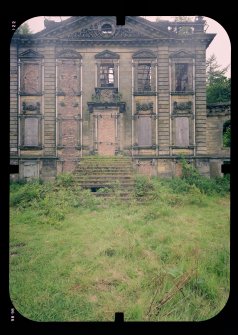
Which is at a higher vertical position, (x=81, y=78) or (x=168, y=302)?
(x=81, y=78)

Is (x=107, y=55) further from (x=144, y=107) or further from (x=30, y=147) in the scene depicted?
(x=30, y=147)

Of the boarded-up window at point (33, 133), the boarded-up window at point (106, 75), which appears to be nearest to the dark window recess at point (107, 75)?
the boarded-up window at point (106, 75)

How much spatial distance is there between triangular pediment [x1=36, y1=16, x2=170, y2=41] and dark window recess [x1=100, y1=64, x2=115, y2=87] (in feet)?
2.09

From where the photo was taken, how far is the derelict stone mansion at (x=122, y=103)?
15.5ft

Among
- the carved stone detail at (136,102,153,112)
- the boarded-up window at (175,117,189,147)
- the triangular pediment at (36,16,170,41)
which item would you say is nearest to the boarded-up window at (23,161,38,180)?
the triangular pediment at (36,16,170,41)

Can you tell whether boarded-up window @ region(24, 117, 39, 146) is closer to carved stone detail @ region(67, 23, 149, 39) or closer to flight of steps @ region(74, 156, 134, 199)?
flight of steps @ region(74, 156, 134, 199)

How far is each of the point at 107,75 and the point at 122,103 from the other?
84cm

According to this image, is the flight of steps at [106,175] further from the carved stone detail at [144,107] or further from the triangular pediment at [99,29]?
the triangular pediment at [99,29]

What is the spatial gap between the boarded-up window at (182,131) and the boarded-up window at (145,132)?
2.28ft

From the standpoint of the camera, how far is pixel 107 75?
621 centimetres
